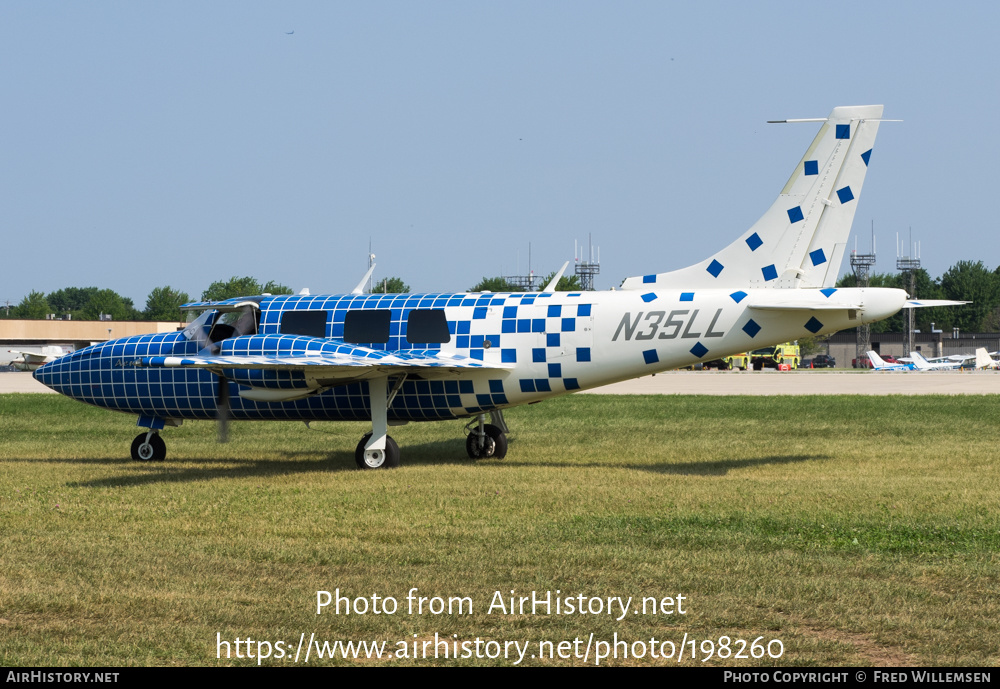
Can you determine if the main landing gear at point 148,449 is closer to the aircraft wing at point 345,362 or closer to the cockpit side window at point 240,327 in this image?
the cockpit side window at point 240,327

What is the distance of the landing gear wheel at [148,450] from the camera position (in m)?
20.8

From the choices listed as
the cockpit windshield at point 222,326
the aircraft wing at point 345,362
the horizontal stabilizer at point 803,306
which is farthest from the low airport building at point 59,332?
the horizontal stabilizer at point 803,306

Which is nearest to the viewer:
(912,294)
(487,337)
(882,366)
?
(487,337)

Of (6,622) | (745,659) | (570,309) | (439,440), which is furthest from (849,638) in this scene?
(439,440)

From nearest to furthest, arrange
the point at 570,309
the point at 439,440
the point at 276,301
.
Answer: the point at 570,309, the point at 276,301, the point at 439,440

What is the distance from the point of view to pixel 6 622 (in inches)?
315

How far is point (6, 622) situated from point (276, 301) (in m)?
12.8

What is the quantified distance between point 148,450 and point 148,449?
0.07 ft

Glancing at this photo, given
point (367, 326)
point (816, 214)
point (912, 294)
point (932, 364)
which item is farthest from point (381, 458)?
point (912, 294)

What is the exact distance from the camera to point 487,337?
62.4ft

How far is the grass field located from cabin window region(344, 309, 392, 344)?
2417 mm

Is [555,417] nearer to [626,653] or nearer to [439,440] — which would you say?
[439,440]

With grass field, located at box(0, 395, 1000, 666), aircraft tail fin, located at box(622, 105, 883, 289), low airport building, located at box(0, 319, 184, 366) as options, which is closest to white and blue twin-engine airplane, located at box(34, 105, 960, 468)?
aircraft tail fin, located at box(622, 105, 883, 289)

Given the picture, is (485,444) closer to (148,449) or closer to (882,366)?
(148,449)
